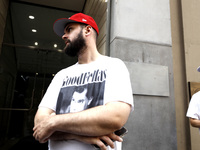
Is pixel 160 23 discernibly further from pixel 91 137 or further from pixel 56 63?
pixel 56 63

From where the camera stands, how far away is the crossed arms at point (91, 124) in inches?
46.6

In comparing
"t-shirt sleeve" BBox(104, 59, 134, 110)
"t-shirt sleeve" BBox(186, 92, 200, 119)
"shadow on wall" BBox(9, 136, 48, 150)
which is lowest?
"shadow on wall" BBox(9, 136, 48, 150)

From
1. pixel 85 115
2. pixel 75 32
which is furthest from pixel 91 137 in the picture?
pixel 75 32

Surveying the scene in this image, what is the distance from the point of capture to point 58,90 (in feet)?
5.44

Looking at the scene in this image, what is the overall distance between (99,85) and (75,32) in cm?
67

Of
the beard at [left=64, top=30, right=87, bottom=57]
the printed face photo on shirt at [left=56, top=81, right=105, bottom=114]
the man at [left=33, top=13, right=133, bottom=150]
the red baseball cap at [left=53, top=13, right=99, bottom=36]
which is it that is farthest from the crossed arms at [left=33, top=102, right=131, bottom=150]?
the red baseball cap at [left=53, top=13, right=99, bottom=36]

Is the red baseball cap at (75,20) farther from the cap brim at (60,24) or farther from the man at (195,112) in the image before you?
the man at (195,112)

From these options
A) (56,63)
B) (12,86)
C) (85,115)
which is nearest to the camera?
(85,115)

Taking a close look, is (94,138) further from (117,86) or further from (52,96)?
(52,96)

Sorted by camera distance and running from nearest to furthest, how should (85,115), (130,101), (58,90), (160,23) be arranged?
(85,115), (130,101), (58,90), (160,23)

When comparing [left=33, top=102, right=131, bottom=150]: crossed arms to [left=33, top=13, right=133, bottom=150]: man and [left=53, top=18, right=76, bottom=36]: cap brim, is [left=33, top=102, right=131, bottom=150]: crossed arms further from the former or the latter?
[left=53, top=18, right=76, bottom=36]: cap brim

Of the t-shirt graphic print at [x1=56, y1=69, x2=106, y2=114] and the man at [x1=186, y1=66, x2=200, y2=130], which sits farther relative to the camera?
the man at [x1=186, y1=66, x2=200, y2=130]

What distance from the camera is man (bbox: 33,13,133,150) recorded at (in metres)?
1.20

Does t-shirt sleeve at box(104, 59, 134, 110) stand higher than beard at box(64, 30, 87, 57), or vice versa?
beard at box(64, 30, 87, 57)
